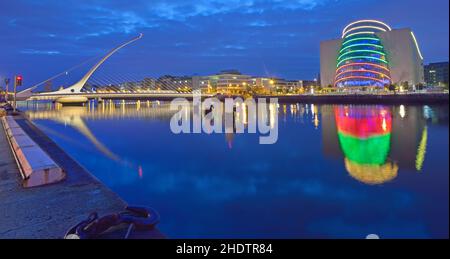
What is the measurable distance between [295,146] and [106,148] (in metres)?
8.47

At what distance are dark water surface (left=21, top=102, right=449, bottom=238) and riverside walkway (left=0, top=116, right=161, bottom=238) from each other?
1.01 meters

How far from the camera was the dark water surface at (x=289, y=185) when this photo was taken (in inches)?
192

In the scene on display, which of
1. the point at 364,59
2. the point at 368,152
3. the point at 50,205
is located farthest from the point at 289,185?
the point at 364,59

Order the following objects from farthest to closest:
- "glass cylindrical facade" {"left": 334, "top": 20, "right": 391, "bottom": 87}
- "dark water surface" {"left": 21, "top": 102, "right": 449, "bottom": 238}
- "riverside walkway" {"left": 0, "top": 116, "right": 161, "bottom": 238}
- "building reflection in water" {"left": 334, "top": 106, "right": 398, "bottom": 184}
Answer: "glass cylindrical facade" {"left": 334, "top": 20, "right": 391, "bottom": 87}, "building reflection in water" {"left": 334, "top": 106, "right": 398, "bottom": 184}, "dark water surface" {"left": 21, "top": 102, "right": 449, "bottom": 238}, "riverside walkway" {"left": 0, "top": 116, "right": 161, "bottom": 238}

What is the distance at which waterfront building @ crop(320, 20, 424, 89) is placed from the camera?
61.2 meters

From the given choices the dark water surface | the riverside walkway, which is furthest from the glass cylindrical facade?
the riverside walkway

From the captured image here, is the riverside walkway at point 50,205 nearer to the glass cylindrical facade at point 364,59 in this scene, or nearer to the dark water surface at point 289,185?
the dark water surface at point 289,185

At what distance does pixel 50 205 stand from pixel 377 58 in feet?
219

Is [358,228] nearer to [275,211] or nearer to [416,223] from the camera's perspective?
[416,223]

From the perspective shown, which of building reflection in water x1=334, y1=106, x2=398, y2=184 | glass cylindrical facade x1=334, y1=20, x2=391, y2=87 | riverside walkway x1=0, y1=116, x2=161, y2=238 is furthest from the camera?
glass cylindrical facade x1=334, y1=20, x2=391, y2=87

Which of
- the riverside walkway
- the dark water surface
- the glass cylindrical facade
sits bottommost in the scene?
the dark water surface

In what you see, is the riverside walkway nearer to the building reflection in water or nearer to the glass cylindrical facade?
the building reflection in water

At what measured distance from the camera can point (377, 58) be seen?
200 ft

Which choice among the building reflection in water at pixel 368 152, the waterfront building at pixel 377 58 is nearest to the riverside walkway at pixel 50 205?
the building reflection in water at pixel 368 152
